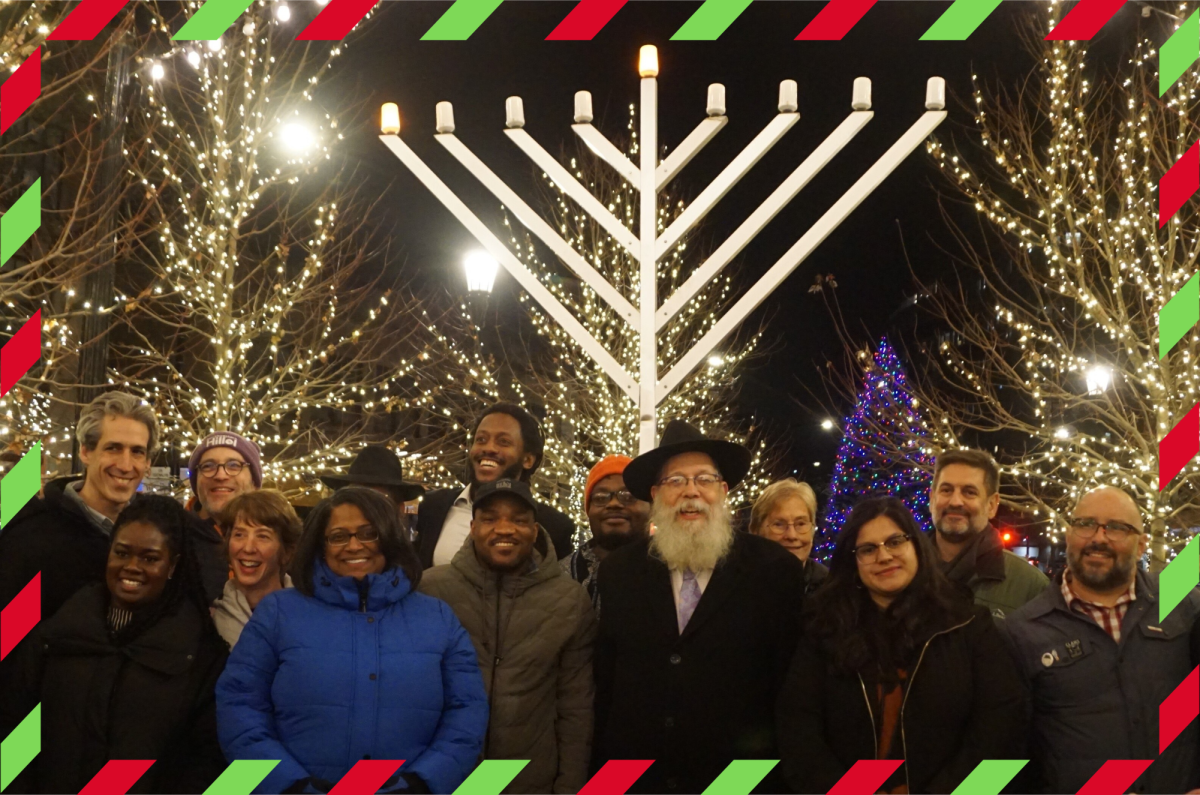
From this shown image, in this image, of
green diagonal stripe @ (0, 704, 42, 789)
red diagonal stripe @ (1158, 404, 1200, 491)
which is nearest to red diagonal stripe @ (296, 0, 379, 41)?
green diagonal stripe @ (0, 704, 42, 789)

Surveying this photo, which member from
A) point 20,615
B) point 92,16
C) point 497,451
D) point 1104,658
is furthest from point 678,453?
point 92,16

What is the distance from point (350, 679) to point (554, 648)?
0.59 metres

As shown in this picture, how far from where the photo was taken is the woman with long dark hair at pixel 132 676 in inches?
113

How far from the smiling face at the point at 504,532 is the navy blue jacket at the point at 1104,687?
4.73 feet

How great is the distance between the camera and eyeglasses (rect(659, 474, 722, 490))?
348 centimetres

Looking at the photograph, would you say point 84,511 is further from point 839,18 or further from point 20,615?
point 839,18

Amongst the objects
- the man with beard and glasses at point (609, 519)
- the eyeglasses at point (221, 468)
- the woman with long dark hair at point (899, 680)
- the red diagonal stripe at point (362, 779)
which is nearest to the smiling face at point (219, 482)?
the eyeglasses at point (221, 468)

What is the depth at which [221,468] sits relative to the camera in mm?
3838

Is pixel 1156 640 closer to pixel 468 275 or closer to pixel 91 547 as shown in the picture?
pixel 91 547

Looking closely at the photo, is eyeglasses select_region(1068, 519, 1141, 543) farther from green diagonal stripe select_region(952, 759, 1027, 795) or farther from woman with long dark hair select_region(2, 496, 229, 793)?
woman with long dark hair select_region(2, 496, 229, 793)

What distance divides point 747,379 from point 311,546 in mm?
18758

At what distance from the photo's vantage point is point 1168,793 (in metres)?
3.10

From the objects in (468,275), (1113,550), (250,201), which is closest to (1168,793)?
(1113,550)

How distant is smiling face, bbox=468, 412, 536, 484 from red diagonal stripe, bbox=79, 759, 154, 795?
161 cm
